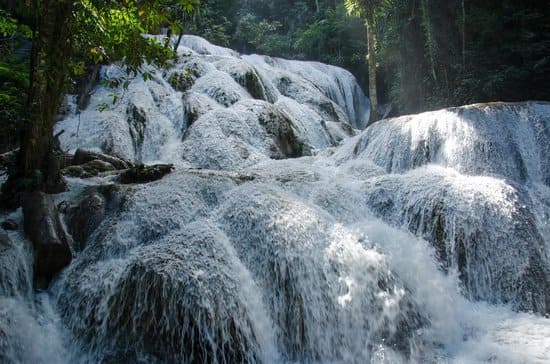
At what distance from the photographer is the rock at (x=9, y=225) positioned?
15.9 ft

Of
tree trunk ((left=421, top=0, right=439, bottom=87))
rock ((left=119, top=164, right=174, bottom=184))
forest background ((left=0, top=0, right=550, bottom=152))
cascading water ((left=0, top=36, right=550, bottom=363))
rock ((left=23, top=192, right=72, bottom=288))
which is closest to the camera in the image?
cascading water ((left=0, top=36, right=550, bottom=363))

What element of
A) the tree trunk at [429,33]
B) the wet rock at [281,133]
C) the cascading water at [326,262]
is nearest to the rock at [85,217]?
the cascading water at [326,262]

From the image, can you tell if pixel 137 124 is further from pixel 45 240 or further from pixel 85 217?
pixel 45 240

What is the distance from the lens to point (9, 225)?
16.0 ft

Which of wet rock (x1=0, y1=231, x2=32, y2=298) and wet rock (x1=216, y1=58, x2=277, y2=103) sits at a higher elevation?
wet rock (x1=216, y1=58, x2=277, y2=103)

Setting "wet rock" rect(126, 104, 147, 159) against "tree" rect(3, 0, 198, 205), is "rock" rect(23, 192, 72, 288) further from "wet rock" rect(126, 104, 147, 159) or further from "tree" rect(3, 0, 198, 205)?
"wet rock" rect(126, 104, 147, 159)

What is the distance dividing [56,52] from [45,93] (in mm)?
580

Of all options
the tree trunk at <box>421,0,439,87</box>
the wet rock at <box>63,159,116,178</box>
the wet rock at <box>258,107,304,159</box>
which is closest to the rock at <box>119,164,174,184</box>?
the wet rock at <box>63,159,116,178</box>

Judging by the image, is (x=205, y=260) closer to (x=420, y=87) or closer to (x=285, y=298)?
(x=285, y=298)

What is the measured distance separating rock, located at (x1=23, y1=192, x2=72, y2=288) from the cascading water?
113 millimetres

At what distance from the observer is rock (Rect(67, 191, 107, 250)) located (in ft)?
16.8

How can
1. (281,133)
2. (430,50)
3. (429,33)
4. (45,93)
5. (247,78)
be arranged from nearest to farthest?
(45,93) < (281,133) < (247,78) < (429,33) < (430,50)

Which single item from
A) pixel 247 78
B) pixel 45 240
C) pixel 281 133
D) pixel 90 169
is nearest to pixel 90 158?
pixel 90 169

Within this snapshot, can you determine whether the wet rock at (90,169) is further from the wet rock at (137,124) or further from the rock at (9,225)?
the wet rock at (137,124)
